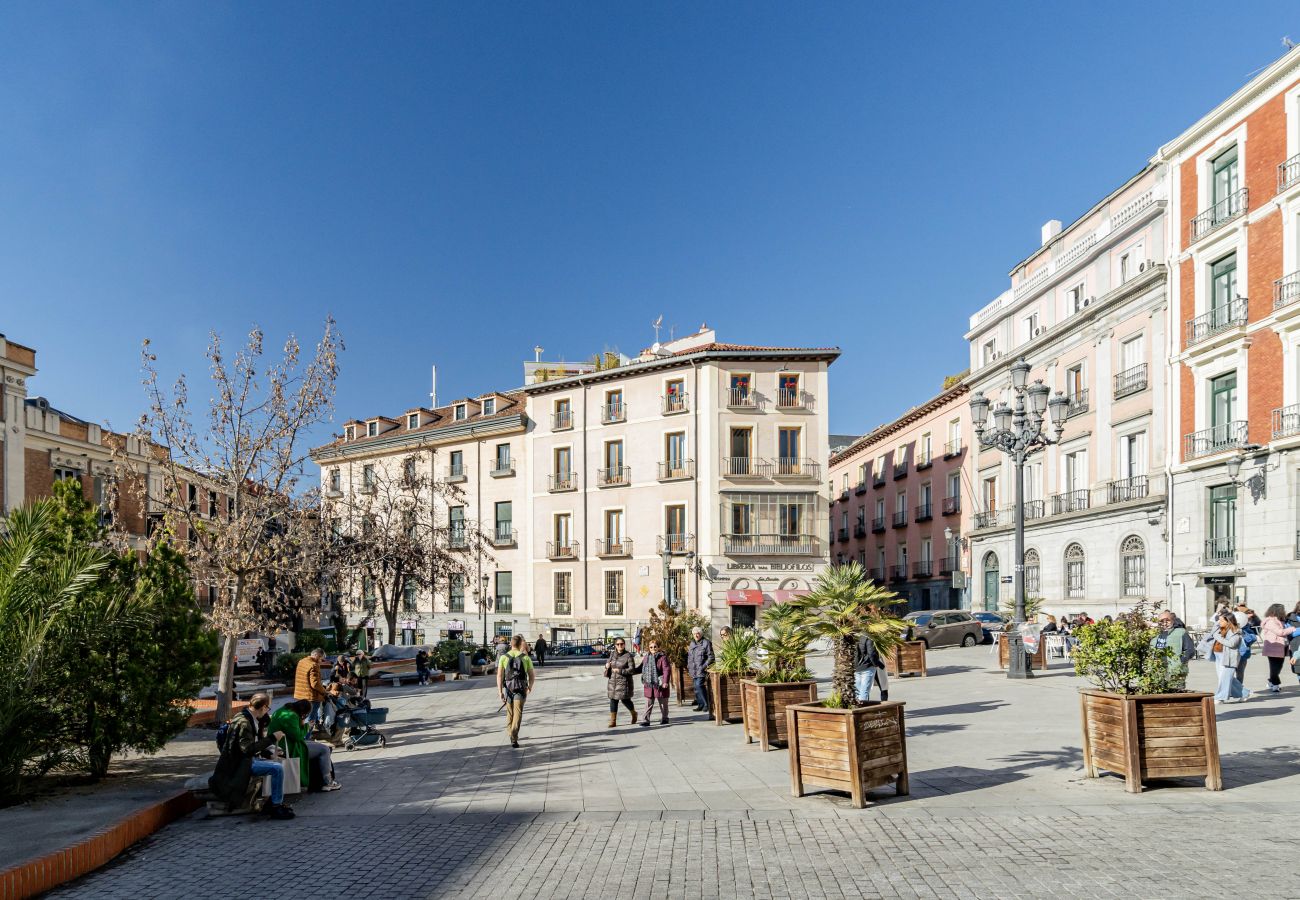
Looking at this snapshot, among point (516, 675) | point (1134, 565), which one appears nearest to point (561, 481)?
point (1134, 565)

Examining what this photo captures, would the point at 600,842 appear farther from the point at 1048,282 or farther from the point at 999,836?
the point at 1048,282

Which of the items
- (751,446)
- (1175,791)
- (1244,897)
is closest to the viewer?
(1244,897)

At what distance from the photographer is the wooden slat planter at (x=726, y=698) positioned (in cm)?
1440

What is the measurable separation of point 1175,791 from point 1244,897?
117 inches

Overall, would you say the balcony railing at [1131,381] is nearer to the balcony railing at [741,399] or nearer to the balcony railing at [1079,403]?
the balcony railing at [1079,403]

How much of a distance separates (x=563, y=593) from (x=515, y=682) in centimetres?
3294

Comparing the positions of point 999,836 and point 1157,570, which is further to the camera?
point 1157,570

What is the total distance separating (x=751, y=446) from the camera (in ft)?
137

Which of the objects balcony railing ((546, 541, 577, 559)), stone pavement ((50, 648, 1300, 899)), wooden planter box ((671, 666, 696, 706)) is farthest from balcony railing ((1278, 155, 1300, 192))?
balcony railing ((546, 541, 577, 559))

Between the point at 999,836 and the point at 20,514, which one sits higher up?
the point at 20,514

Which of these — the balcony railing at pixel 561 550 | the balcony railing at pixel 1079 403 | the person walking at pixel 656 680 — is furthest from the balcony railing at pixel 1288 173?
the balcony railing at pixel 561 550

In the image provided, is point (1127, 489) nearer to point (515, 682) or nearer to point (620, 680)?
point (620, 680)

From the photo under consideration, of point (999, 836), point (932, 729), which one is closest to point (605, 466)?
point (932, 729)

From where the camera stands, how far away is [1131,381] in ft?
109
